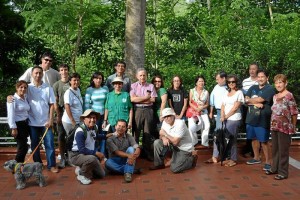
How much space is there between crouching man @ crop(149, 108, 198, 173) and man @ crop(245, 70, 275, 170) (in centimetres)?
118

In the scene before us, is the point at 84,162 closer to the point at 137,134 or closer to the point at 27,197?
the point at 27,197

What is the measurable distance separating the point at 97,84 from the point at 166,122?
1388mm

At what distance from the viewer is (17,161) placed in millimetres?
6551

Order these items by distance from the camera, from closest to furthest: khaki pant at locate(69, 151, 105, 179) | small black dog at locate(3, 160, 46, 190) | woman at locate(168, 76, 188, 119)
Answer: small black dog at locate(3, 160, 46, 190) → khaki pant at locate(69, 151, 105, 179) → woman at locate(168, 76, 188, 119)

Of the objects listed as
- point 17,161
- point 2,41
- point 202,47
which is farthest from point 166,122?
point 202,47

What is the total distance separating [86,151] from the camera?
6195mm

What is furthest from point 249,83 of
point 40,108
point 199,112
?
point 40,108

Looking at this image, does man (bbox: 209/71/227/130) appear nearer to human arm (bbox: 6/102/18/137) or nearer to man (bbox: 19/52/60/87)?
man (bbox: 19/52/60/87)

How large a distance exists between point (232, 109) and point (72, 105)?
110 inches

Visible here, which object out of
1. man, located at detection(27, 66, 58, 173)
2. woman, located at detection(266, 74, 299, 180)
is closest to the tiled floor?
woman, located at detection(266, 74, 299, 180)

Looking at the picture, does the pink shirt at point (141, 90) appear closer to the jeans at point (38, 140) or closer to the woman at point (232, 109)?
the woman at point (232, 109)

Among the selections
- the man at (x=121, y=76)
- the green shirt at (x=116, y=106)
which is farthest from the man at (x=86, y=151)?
the man at (x=121, y=76)

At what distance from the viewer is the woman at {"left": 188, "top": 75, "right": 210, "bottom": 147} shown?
7668 mm

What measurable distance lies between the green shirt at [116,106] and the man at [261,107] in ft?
7.14
